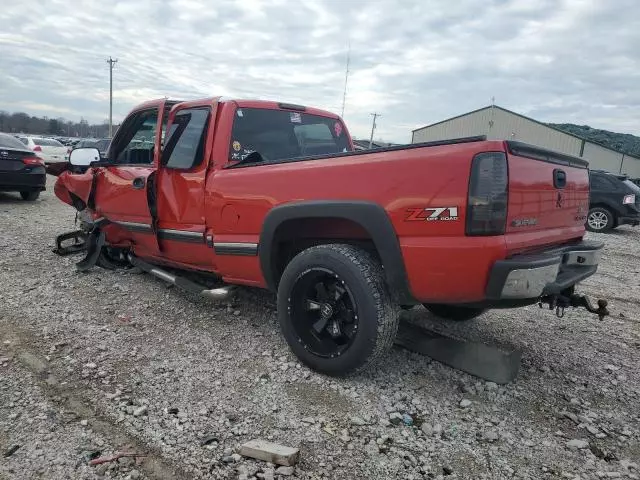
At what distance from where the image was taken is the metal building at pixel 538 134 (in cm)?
3347

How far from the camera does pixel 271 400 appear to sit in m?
3.03

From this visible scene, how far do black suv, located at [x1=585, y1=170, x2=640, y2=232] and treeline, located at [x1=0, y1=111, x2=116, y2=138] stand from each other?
70357 millimetres

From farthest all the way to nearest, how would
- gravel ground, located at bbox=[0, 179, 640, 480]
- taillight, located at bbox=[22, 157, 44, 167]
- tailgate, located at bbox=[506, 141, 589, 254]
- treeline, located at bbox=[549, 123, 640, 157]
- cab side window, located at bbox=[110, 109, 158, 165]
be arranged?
treeline, located at bbox=[549, 123, 640, 157]
taillight, located at bbox=[22, 157, 44, 167]
cab side window, located at bbox=[110, 109, 158, 165]
tailgate, located at bbox=[506, 141, 589, 254]
gravel ground, located at bbox=[0, 179, 640, 480]

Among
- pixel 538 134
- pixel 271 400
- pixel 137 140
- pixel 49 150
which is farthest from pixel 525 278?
pixel 538 134

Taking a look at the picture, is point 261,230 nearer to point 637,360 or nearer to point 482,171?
point 482,171

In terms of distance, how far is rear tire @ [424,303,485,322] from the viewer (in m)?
4.27

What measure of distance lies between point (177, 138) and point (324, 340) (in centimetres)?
232

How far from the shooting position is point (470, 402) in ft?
10.2

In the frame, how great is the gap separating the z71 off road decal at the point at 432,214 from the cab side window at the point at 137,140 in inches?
116

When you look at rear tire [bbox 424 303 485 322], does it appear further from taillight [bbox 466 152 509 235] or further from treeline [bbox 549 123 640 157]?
treeline [bbox 549 123 640 157]

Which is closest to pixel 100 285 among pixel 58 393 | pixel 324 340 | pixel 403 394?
pixel 58 393

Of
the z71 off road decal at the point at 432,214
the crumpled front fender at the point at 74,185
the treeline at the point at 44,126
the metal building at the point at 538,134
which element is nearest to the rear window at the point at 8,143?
the crumpled front fender at the point at 74,185

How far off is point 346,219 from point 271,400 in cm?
123


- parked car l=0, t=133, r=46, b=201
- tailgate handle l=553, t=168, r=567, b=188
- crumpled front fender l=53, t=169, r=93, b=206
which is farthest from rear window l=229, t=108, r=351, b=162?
parked car l=0, t=133, r=46, b=201
